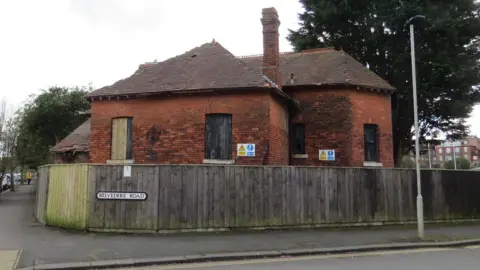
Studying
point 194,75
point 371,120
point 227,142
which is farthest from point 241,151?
point 371,120

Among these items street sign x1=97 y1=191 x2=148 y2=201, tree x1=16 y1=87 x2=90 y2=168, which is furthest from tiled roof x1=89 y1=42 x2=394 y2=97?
tree x1=16 y1=87 x2=90 y2=168

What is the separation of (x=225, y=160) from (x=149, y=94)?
4.38m

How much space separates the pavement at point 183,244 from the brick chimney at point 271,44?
330 inches

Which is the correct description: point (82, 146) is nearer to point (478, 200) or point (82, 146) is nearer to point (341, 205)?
→ point (341, 205)

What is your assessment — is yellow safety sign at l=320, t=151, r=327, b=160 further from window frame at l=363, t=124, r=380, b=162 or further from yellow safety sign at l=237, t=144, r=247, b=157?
yellow safety sign at l=237, t=144, r=247, b=157

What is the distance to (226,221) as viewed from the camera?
1307 centimetres

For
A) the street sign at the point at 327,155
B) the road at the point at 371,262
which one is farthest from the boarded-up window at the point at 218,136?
the road at the point at 371,262

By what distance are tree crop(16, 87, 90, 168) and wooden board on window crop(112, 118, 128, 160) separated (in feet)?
62.5

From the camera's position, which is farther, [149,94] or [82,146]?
[82,146]

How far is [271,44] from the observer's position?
19594 mm

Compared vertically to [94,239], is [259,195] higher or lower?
higher

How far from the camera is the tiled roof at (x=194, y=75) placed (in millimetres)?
17391

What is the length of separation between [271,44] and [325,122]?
4.48 metres

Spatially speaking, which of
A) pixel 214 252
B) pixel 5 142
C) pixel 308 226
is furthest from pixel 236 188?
pixel 5 142
